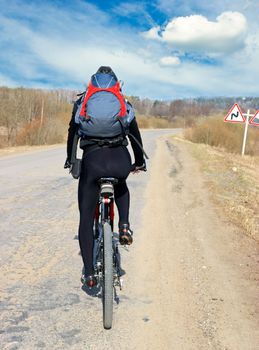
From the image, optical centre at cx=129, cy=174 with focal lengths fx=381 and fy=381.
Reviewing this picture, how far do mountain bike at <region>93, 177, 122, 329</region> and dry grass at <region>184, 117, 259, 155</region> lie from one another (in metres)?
23.7

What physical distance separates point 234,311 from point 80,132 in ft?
7.19

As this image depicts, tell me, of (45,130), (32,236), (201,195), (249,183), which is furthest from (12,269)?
(45,130)

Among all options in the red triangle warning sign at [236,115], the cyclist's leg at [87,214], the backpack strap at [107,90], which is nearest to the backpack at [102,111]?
the backpack strap at [107,90]

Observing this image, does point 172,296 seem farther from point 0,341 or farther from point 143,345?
point 0,341

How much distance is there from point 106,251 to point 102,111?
1.14 m

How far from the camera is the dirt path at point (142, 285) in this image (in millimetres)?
3018

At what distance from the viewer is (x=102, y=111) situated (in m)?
3.10

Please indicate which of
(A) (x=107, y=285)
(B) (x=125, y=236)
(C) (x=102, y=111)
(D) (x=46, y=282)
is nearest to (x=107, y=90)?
(C) (x=102, y=111)

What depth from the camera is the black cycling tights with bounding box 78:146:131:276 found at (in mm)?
3152

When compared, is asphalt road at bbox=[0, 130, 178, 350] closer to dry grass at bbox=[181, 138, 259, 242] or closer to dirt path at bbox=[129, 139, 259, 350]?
dirt path at bbox=[129, 139, 259, 350]

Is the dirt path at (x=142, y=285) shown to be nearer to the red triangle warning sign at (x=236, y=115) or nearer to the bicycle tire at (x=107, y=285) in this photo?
the bicycle tire at (x=107, y=285)

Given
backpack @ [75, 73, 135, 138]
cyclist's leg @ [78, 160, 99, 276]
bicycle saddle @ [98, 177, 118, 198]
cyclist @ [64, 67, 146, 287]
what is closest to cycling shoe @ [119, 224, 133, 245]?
cyclist @ [64, 67, 146, 287]

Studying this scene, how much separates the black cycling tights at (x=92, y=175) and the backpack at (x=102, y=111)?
0.16m

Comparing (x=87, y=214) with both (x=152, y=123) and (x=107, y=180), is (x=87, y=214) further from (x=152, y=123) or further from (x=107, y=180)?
(x=152, y=123)
